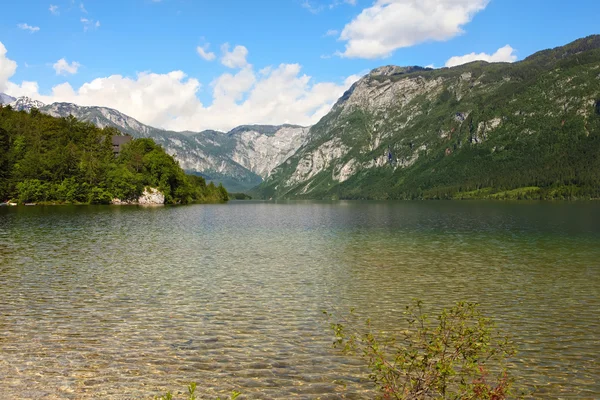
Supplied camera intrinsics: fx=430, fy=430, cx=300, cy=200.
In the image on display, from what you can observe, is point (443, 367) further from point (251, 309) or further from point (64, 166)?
point (64, 166)

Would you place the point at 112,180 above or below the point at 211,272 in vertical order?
above

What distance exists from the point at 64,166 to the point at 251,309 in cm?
16687

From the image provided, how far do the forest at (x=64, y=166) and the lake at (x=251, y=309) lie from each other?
410 feet

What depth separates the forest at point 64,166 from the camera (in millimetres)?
157250

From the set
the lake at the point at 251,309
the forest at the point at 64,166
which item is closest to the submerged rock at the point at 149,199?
the forest at the point at 64,166

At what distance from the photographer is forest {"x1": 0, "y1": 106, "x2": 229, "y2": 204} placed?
15725 centimetres

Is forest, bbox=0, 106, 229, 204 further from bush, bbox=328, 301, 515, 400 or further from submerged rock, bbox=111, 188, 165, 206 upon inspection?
bush, bbox=328, 301, 515, 400

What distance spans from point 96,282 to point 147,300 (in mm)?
7461

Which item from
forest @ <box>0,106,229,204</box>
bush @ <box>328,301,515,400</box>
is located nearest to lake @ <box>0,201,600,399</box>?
bush @ <box>328,301,515,400</box>

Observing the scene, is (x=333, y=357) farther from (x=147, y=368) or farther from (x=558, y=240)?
(x=558, y=240)

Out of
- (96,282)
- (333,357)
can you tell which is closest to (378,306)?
(333,357)

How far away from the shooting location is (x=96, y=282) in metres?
32.0

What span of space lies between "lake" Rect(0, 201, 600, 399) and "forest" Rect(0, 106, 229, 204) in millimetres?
124991

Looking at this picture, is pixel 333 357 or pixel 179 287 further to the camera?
pixel 179 287
